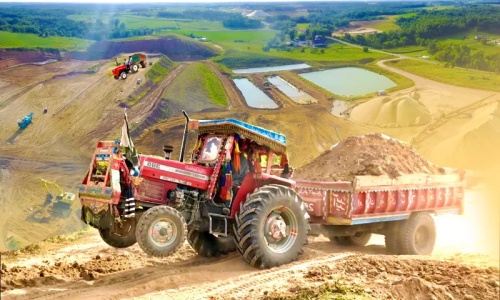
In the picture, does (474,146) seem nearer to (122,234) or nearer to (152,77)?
(152,77)

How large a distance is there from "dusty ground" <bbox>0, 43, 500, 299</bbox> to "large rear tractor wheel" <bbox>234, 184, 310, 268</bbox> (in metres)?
0.26

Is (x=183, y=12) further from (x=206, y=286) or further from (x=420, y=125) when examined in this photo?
(x=206, y=286)

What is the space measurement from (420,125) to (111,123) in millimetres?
11917

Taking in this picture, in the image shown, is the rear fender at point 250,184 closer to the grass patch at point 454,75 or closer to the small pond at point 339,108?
the small pond at point 339,108

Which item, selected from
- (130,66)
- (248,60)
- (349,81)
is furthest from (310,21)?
(130,66)

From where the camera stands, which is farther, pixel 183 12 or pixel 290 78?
pixel 183 12

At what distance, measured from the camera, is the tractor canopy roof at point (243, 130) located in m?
9.68

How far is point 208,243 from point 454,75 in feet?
67.0

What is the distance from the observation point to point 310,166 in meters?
12.4

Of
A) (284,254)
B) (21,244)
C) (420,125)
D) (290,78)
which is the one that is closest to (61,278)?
(284,254)

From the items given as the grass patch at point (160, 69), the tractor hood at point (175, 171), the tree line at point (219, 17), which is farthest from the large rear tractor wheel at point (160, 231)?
the tree line at point (219, 17)

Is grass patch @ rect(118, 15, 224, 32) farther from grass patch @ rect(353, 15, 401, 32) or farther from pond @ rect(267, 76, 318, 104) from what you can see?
grass patch @ rect(353, 15, 401, 32)

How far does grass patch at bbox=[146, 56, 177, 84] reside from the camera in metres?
26.2

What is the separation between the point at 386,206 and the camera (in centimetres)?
1107
